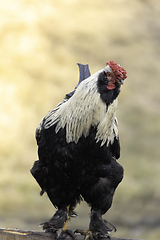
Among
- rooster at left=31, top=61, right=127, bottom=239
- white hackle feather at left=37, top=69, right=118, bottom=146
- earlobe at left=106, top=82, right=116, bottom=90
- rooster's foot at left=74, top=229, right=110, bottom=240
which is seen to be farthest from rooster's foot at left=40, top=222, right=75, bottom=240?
earlobe at left=106, top=82, right=116, bottom=90

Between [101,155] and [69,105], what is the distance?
521 millimetres

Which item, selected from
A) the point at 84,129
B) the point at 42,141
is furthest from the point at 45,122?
the point at 84,129

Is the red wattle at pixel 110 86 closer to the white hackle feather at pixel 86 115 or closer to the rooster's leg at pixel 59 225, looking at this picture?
the white hackle feather at pixel 86 115

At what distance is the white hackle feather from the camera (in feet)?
9.34

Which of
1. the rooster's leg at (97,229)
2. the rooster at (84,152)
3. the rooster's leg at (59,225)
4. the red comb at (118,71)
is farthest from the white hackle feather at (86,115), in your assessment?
the rooster's leg at (59,225)

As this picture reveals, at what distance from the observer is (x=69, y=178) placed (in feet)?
10.4

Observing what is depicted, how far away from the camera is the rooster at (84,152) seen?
2863 millimetres

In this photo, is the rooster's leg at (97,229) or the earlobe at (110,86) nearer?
the earlobe at (110,86)

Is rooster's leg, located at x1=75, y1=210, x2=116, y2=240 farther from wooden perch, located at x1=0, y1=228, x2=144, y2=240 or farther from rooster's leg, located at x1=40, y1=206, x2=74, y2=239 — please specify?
wooden perch, located at x1=0, y1=228, x2=144, y2=240

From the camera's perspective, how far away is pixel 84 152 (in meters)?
3.04

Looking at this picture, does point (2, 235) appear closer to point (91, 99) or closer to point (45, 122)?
point (45, 122)

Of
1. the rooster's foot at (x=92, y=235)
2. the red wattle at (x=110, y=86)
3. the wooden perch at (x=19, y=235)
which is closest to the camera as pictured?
the red wattle at (x=110, y=86)

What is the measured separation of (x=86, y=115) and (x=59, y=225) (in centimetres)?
124

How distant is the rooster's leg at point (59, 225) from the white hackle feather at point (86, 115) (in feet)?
2.94
